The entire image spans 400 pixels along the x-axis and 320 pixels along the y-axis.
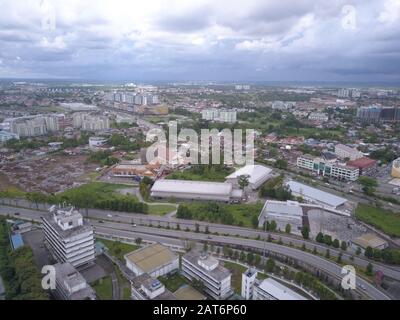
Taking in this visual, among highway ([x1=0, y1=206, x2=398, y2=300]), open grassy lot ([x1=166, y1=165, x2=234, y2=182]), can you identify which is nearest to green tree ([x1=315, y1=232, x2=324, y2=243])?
highway ([x1=0, y1=206, x2=398, y2=300])

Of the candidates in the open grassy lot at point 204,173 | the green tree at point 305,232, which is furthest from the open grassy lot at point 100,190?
the green tree at point 305,232

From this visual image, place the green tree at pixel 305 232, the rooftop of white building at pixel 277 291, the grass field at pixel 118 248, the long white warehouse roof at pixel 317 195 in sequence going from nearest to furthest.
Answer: the rooftop of white building at pixel 277 291
the grass field at pixel 118 248
the green tree at pixel 305 232
the long white warehouse roof at pixel 317 195

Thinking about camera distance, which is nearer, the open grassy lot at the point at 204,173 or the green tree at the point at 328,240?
the green tree at the point at 328,240

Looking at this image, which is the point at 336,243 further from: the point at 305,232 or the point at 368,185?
the point at 368,185

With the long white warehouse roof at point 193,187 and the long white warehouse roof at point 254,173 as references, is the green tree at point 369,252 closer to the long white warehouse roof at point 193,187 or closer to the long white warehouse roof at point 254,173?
the long white warehouse roof at point 193,187

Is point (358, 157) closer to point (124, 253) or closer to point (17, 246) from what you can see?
point (124, 253)
